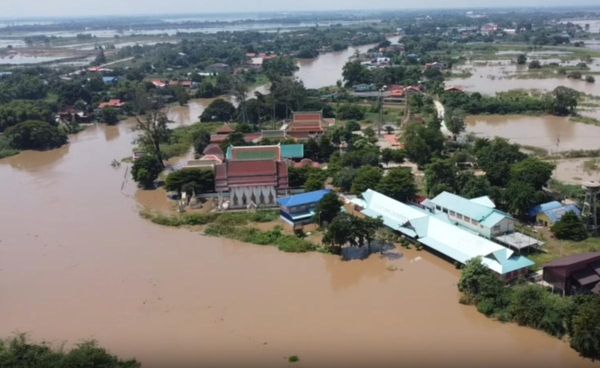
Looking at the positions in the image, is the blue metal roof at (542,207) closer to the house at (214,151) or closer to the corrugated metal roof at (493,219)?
the corrugated metal roof at (493,219)

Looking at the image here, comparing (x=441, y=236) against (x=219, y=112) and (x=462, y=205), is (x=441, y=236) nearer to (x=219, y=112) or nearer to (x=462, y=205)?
(x=462, y=205)

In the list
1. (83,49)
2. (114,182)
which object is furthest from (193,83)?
(83,49)

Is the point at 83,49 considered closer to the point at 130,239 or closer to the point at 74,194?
the point at 74,194

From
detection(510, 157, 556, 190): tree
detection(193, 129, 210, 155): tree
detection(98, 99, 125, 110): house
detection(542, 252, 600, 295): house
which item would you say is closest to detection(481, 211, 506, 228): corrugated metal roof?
detection(542, 252, 600, 295): house

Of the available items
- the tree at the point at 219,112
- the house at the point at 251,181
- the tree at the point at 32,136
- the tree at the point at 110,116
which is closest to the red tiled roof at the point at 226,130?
the tree at the point at 219,112

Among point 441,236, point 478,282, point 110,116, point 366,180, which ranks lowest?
point 110,116

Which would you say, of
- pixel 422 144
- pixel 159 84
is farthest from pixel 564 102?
pixel 159 84
